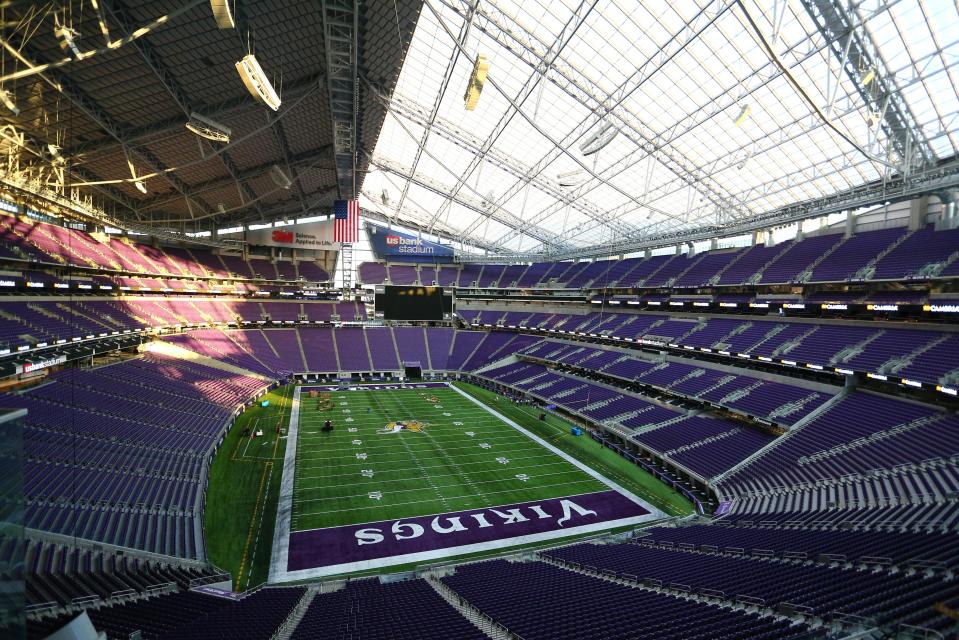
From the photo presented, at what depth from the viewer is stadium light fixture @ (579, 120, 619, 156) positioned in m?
25.8

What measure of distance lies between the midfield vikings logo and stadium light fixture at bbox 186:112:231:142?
18.3m

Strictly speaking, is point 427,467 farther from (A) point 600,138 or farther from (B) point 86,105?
(B) point 86,105

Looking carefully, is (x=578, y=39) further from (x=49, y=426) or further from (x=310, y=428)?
(x=49, y=426)

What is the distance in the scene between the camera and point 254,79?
14109 millimetres

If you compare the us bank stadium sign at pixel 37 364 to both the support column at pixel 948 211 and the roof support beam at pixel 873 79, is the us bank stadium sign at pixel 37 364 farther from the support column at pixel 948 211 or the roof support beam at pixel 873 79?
the support column at pixel 948 211

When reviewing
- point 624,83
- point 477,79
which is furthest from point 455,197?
point 477,79

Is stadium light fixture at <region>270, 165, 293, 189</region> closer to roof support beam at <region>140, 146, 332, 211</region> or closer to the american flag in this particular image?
roof support beam at <region>140, 146, 332, 211</region>

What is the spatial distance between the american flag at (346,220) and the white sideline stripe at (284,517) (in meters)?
18.2

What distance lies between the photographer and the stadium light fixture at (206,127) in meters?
20.3

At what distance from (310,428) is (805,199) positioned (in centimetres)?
3282

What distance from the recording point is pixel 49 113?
62.4 ft

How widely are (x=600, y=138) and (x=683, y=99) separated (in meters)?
4.60

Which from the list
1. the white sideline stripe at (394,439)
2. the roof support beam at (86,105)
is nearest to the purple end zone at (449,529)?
the white sideline stripe at (394,439)

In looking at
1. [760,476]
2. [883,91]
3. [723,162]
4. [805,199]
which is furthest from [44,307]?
[805,199]
